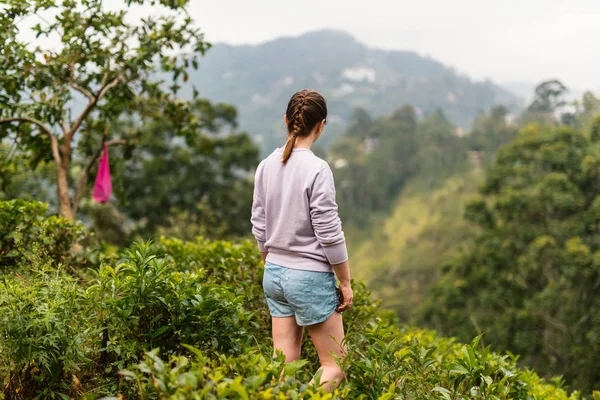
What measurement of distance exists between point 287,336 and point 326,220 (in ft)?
2.05

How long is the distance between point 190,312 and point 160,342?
196 mm

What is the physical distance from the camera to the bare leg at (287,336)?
253cm

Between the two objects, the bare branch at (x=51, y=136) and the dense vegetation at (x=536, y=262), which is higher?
the bare branch at (x=51, y=136)

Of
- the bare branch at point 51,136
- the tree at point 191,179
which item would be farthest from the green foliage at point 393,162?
the bare branch at point 51,136

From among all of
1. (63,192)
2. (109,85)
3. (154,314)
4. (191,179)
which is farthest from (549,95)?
(154,314)

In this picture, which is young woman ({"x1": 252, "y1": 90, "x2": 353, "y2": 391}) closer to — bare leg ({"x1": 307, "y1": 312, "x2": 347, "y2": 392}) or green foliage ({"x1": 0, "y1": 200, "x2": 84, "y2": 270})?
bare leg ({"x1": 307, "y1": 312, "x2": 347, "y2": 392})

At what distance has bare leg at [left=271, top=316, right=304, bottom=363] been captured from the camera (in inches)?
99.7

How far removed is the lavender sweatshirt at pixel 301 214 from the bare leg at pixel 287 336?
29cm

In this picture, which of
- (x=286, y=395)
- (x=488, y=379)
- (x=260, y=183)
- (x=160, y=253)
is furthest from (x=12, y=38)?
(x=488, y=379)

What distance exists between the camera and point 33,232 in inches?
152

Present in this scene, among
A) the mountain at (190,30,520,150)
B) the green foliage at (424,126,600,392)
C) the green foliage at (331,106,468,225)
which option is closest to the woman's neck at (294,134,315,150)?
the green foliage at (424,126,600,392)

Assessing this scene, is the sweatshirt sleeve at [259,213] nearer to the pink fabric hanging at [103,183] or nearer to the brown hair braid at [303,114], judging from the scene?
the brown hair braid at [303,114]

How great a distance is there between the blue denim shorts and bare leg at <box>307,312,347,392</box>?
5cm

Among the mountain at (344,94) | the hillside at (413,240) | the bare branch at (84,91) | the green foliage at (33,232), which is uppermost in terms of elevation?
the mountain at (344,94)
